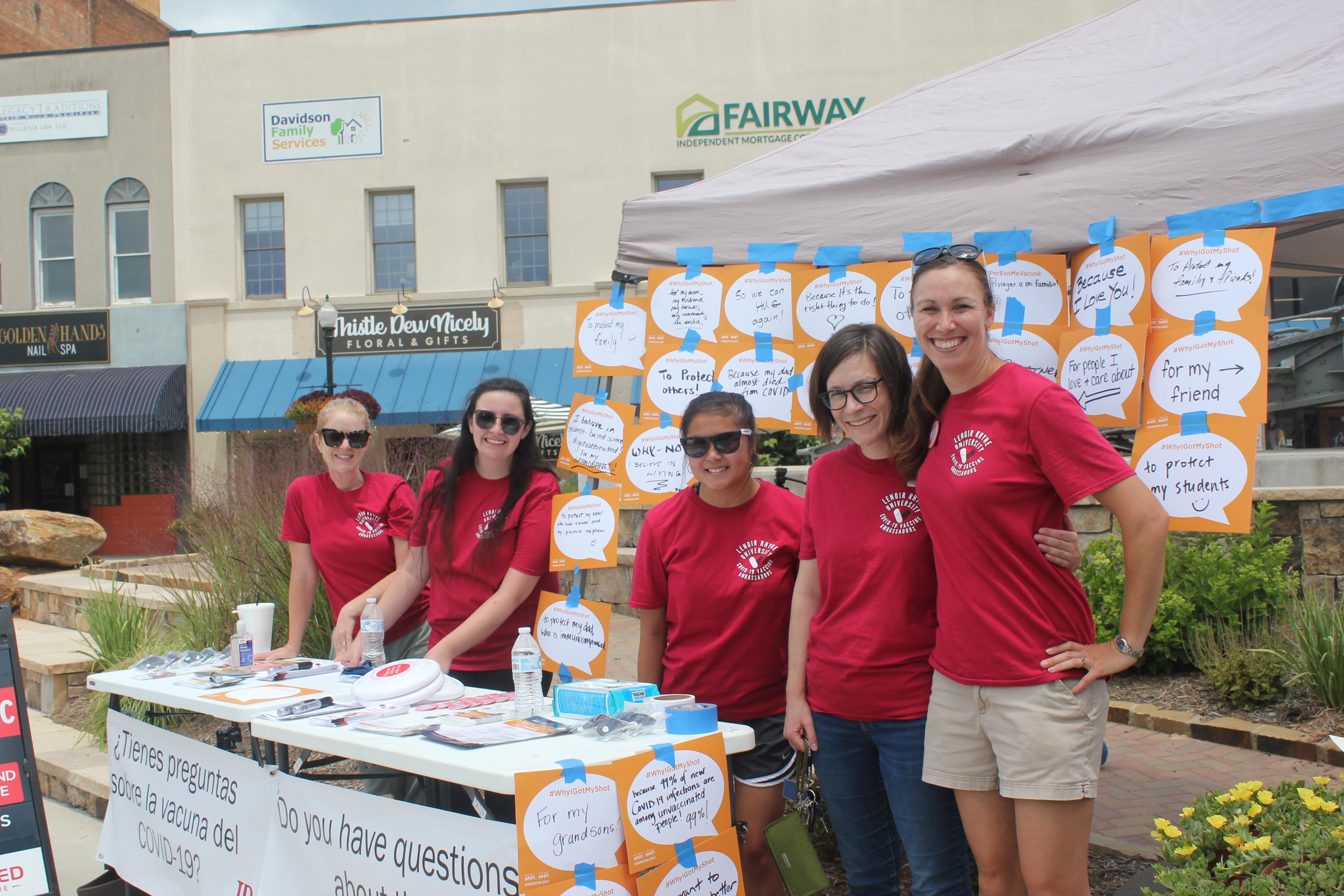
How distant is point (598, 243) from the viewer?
17.5 m

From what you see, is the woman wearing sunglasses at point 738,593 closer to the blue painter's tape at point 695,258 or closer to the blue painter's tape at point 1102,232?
the blue painter's tape at point 695,258

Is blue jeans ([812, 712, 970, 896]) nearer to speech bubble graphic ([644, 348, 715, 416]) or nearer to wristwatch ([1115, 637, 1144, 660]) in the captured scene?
Answer: wristwatch ([1115, 637, 1144, 660])

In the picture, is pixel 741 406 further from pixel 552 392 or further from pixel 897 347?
pixel 552 392

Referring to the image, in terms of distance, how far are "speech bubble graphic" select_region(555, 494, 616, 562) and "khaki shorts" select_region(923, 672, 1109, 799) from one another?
168cm

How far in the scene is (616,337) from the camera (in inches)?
156

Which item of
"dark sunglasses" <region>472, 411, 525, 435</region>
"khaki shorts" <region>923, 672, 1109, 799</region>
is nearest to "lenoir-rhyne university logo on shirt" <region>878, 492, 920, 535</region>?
"khaki shorts" <region>923, 672, 1109, 799</region>

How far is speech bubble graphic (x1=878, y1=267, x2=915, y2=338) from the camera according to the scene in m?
3.43

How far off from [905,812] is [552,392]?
14249mm

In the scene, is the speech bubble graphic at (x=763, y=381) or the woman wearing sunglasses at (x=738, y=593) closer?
the woman wearing sunglasses at (x=738, y=593)

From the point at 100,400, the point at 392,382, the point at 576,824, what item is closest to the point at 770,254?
the point at 576,824

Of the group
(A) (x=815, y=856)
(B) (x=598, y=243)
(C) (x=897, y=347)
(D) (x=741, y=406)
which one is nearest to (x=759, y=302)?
(D) (x=741, y=406)

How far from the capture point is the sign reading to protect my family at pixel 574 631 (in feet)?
12.0

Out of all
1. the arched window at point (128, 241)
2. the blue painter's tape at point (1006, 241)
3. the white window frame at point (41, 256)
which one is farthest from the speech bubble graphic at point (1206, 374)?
the white window frame at point (41, 256)

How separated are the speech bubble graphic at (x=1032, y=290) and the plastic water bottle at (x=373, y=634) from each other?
243cm
